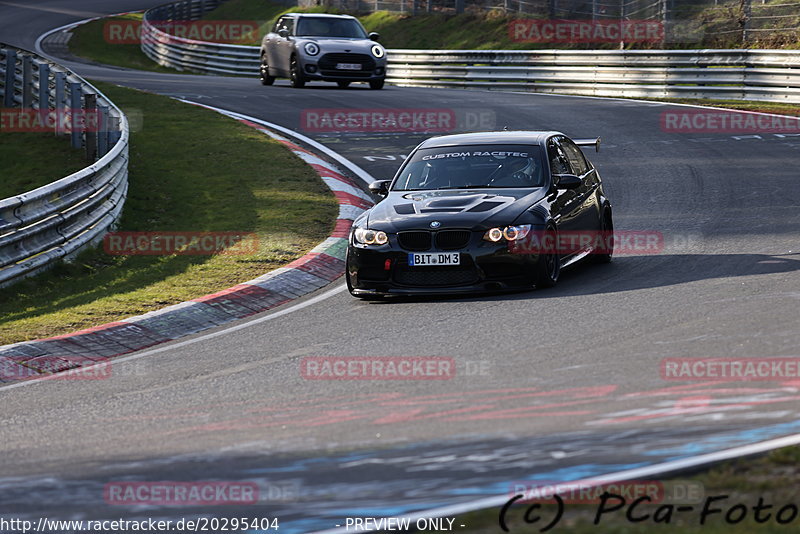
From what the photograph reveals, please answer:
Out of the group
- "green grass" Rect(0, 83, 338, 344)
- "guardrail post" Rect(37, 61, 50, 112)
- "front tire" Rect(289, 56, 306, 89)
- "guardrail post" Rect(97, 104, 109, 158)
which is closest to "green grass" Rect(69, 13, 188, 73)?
"front tire" Rect(289, 56, 306, 89)

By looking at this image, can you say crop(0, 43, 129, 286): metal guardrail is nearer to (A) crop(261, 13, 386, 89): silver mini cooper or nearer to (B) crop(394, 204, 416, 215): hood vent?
Result: (B) crop(394, 204, 416, 215): hood vent

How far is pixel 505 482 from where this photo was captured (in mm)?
5395

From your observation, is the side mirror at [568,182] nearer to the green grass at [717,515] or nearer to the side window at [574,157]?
the side window at [574,157]

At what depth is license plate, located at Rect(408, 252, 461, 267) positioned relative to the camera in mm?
10594

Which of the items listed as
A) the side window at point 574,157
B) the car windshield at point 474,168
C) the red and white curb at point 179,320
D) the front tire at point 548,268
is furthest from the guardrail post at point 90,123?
the front tire at point 548,268

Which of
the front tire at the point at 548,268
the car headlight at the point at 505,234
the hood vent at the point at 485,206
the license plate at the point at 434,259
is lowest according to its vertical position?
the front tire at the point at 548,268

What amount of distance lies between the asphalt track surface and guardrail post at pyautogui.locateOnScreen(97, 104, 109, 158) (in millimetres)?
7193

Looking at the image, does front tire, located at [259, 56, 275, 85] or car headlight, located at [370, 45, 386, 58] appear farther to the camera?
front tire, located at [259, 56, 275, 85]

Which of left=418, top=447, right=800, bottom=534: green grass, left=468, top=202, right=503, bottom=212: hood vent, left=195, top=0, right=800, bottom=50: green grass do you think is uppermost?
left=418, top=447, right=800, bottom=534: green grass

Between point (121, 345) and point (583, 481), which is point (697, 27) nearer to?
point (121, 345)

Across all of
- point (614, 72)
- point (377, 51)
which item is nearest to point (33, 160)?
point (377, 51)

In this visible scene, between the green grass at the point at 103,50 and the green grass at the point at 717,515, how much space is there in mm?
41904

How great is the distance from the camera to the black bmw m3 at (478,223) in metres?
A: 10.6

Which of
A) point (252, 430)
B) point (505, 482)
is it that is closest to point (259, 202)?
point (252, 430)
